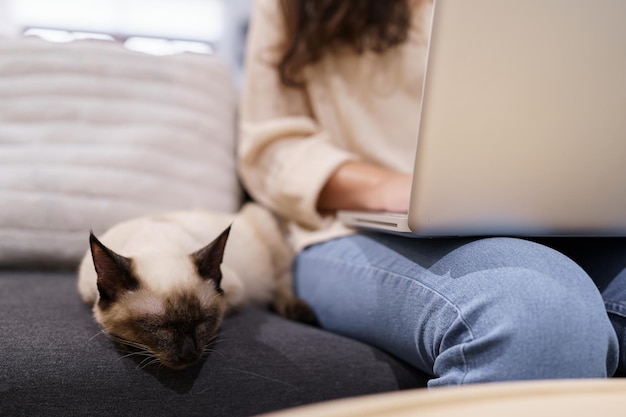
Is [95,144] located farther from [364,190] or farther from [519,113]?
[519,113]

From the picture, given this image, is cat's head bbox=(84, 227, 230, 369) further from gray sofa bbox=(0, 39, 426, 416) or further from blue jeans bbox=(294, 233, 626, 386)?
blue jeans bbox=(294, 233, 626, 386)

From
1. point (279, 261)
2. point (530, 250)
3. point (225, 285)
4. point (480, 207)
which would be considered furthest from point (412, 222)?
Answer: point (279, 261)

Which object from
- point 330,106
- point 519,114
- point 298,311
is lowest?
point 298,311

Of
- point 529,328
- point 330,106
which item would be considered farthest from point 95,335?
point 330,106

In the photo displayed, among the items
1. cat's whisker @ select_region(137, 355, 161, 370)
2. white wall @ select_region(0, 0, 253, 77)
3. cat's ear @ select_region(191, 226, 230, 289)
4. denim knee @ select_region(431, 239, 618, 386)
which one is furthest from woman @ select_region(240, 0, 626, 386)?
white wall @ select_region(0, 0, 253, 77)

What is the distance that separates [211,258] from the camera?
88cm

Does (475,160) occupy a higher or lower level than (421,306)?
higher

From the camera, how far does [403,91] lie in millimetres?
1266

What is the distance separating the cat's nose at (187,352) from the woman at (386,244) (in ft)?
1.05

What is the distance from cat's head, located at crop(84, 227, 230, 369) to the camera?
78 cm

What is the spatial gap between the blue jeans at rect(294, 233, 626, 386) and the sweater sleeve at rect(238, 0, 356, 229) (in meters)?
0.23

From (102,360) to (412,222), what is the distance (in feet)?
1.73

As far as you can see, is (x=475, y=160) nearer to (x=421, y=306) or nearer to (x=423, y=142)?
(x=423, y=142)

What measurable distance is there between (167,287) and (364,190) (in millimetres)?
470
